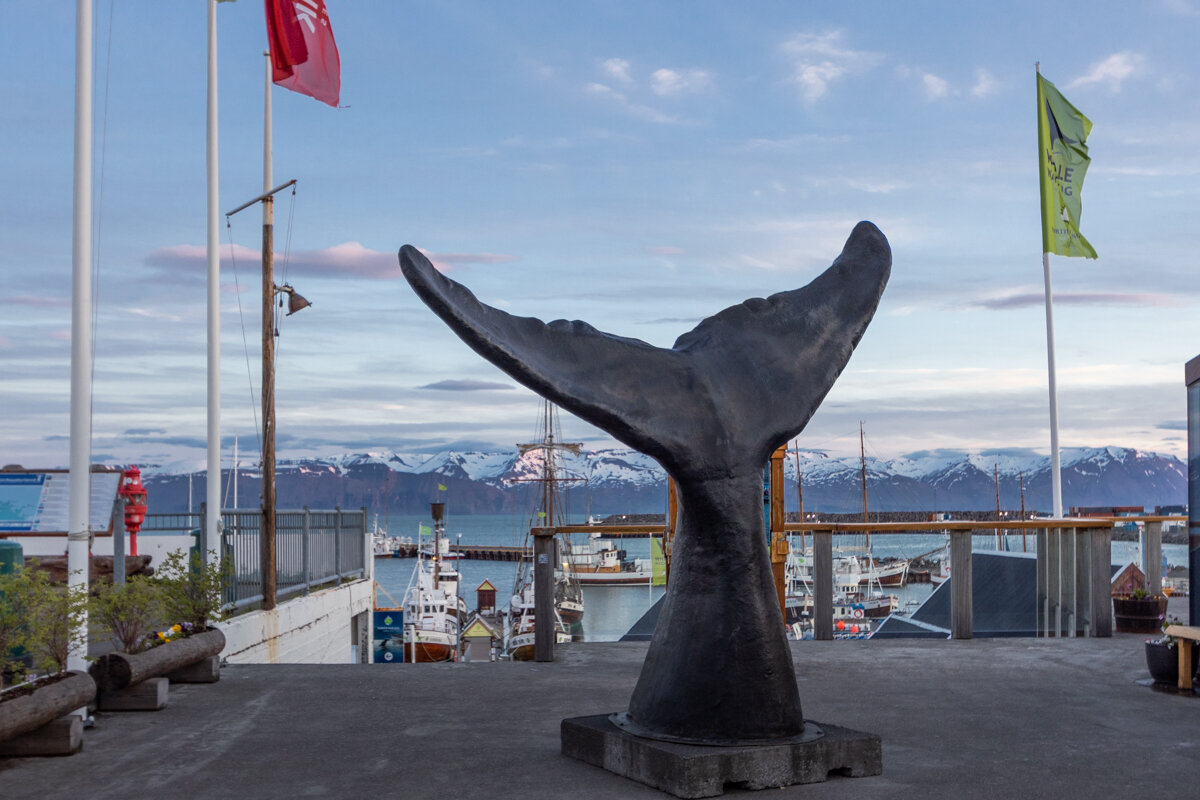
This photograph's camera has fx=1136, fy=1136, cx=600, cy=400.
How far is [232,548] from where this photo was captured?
47.2 feet

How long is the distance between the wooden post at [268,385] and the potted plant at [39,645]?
704 cm

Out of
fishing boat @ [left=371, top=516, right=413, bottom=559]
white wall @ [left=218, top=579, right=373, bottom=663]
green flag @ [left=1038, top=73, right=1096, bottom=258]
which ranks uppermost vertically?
green flag @ [left=1038, top=73, right=1096, bottom=258]

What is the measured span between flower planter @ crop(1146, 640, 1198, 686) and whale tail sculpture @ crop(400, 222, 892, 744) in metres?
4.64

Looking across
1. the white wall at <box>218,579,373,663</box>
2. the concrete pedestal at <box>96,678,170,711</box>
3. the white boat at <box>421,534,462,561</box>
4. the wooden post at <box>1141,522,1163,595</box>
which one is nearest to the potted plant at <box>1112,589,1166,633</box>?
the wooden post at <box>1141,522,1163,595</box>

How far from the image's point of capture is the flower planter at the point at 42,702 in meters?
6.76

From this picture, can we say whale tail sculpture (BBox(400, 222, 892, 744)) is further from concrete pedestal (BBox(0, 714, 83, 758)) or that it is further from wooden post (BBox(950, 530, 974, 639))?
wooden post (BBox(950, 530, 974, 639))

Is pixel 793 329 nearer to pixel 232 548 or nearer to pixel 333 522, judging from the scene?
pixel 232 548

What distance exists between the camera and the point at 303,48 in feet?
51.6

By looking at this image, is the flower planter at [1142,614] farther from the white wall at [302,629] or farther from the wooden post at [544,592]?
the white wall at [302,629]

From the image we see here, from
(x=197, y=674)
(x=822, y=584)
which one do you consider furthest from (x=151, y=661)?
(x=822, y=584)

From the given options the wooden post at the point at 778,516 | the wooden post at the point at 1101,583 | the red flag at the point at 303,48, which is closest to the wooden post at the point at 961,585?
the wooden post at the point at 1101,583

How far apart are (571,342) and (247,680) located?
227 inches

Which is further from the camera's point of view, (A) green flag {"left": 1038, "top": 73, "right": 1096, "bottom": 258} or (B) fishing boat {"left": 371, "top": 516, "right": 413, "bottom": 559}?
(B) fishing boat {"left": 371, "top": 516, "right": 413, "bottom": 559}

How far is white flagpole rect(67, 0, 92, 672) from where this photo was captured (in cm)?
827
